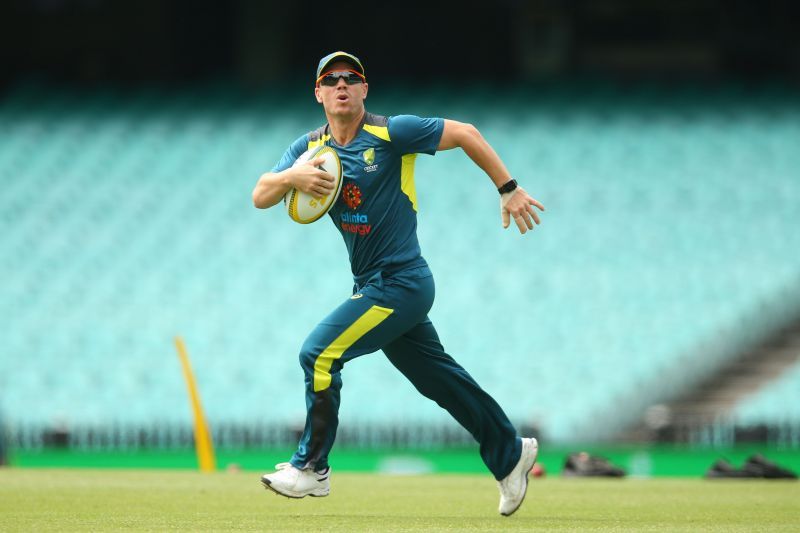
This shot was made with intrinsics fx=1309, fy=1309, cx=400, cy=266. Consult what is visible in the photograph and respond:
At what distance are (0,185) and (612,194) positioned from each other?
10553 mm

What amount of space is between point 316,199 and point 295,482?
4.56 feet

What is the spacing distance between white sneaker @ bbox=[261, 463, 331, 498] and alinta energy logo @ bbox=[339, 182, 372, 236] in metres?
1.23

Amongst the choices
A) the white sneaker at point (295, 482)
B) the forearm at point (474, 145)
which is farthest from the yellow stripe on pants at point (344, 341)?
the forearm at point (474, 145)

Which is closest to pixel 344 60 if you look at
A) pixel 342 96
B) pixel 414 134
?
pixel 342 96

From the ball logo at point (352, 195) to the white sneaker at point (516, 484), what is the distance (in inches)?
61.2

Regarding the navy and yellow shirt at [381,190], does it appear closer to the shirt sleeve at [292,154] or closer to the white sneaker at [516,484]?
the shirt sleeve at [292,154]

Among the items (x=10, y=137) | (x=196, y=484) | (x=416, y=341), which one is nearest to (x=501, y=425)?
(x=416, y=341)

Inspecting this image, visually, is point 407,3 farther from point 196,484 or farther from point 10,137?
point 196,484

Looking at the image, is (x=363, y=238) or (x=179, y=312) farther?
(x=179, y=312)

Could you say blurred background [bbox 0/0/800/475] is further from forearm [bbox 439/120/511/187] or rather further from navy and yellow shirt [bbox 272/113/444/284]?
forearm [bbox 439/120/511/187]

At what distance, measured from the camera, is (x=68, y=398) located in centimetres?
1798

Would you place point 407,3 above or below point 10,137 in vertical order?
above

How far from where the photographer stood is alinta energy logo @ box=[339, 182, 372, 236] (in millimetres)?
6648

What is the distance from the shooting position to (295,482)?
20.9 ft
